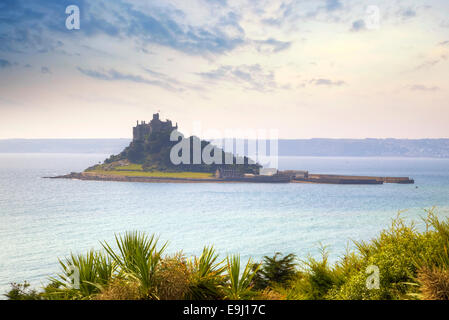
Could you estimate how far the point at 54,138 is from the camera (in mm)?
145625

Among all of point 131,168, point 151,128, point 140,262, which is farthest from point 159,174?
point 140,262

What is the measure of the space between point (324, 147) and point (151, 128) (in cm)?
8747

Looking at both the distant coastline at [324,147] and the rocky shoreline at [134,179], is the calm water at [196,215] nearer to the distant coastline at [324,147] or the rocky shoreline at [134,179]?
the rocky shoreline at [134,179]

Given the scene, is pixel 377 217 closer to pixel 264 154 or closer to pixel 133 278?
pixel 133 278

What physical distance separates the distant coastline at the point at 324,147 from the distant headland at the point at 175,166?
40.4 metres

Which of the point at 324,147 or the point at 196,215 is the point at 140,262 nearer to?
the point at 196,215

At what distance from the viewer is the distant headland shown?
71.8 metres

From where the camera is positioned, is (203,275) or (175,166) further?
(175,166)

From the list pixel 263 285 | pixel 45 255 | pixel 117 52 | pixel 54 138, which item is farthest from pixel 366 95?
pixel 54 138

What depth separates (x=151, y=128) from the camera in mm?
78250

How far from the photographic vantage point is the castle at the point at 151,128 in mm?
78000

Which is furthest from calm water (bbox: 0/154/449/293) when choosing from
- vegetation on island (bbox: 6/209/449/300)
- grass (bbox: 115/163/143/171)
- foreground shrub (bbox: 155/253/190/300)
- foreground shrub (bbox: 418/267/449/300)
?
foreground shrub (bbox: 418/267/449/300)

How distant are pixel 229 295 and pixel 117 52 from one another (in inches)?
4231

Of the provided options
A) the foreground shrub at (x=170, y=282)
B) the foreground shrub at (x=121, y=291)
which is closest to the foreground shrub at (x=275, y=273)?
the foreground shrub at (x=170, y=282)
